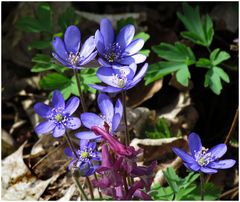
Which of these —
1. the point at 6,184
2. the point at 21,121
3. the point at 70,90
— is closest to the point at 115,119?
the point at 70,90

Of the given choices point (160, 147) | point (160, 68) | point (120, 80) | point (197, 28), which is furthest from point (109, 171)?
point (197, 28)

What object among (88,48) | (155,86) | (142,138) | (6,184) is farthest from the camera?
(155,86)

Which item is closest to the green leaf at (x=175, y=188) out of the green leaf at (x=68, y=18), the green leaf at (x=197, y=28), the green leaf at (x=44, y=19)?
the green leaf at (x=197, y=28)

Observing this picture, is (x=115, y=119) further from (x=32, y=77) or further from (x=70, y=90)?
(x=32, y=77)

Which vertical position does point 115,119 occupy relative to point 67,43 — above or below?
below

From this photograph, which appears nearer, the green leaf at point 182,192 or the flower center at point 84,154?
the flower center at point 84,154

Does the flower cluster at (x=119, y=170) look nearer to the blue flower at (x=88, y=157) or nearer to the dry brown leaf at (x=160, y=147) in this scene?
the blue flower at (x=88, y=157)
